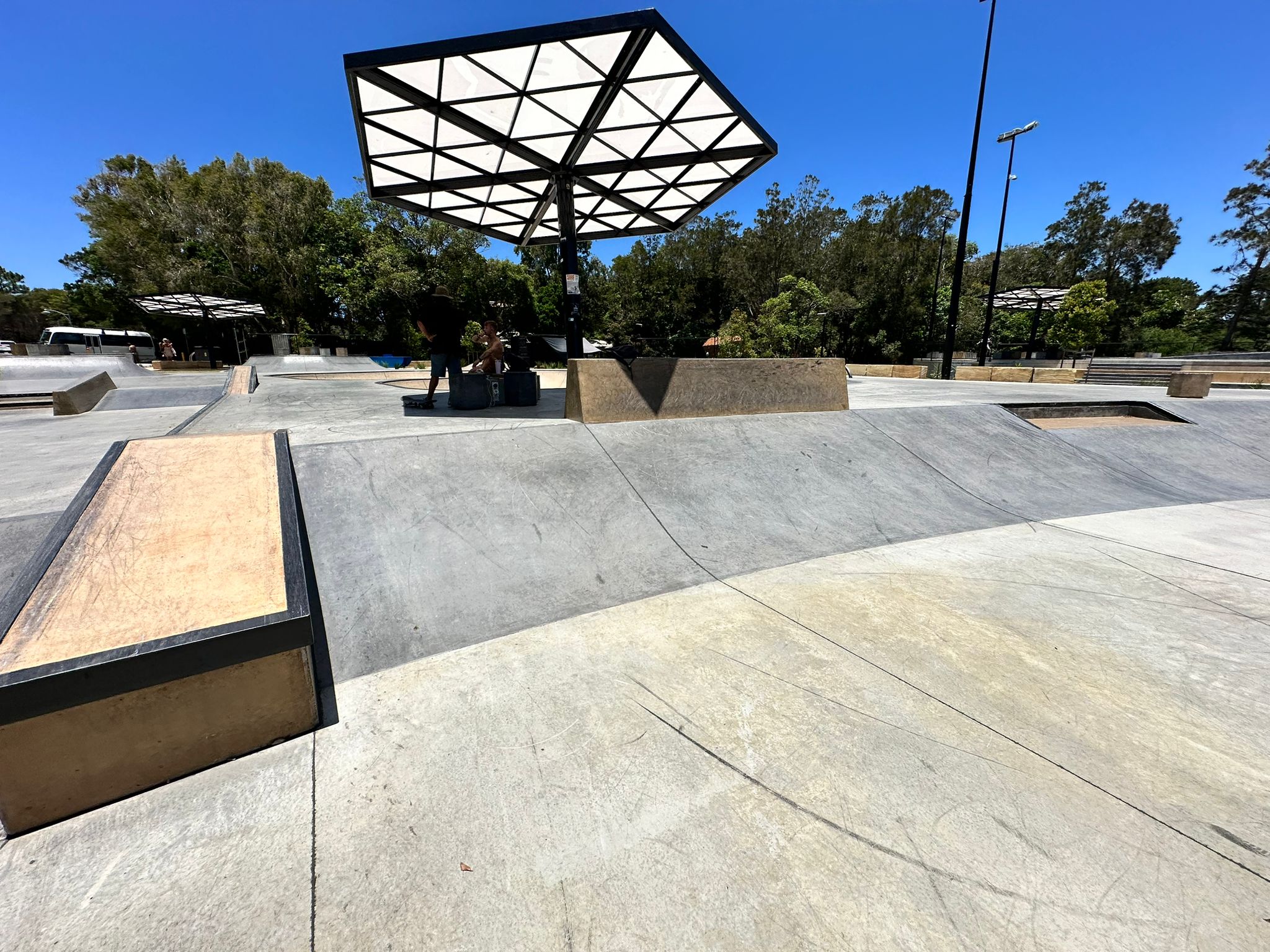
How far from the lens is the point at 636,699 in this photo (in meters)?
2.45

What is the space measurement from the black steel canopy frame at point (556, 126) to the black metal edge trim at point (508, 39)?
12 mm

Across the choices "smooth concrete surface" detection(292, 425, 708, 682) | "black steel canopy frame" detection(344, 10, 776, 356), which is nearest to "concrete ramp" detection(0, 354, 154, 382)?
"black steel canopy frame" detection(344, 10, 776, 356)

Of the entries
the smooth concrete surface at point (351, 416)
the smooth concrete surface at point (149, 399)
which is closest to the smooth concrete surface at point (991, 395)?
the smooth concrete surface at point (351, 416)

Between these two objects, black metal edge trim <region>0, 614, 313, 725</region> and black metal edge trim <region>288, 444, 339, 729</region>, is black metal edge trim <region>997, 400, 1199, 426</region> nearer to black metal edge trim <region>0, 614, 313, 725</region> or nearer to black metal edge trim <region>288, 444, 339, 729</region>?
black metal edge trim <region>288, 444, 339, 729</region>

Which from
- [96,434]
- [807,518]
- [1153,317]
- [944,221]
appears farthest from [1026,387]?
[1153,317]

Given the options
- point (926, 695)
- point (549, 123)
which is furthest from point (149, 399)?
point (926, 695)

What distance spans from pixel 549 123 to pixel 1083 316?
46.9m

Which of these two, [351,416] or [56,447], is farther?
[351,416]

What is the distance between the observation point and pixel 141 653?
1.88m

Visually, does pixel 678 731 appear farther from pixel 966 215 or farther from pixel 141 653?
pixel 966 215

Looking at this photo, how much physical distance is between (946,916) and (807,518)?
3.67m

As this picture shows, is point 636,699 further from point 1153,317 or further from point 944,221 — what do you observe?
point 1153,317

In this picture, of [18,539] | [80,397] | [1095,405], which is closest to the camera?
[18,539]

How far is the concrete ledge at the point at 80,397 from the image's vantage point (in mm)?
9875
